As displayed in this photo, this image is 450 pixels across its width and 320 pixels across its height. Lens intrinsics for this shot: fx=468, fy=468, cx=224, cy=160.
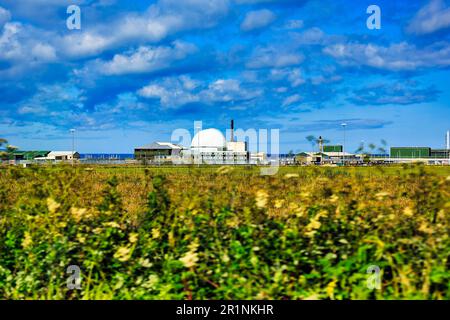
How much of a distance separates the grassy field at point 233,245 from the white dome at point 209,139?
83.7 m

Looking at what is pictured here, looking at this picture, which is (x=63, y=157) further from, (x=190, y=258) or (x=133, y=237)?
(x=190, y=258)

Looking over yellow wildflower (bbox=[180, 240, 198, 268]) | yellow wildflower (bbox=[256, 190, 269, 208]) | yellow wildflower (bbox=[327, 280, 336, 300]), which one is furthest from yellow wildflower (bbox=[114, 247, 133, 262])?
yellow wildflower (bbox=[327, 280, 336, 300])

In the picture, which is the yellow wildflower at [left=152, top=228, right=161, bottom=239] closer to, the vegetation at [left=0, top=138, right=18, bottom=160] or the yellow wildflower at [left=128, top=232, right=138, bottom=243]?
the yellow wildflower at [left=128, top=232, right=138, bottom=243]

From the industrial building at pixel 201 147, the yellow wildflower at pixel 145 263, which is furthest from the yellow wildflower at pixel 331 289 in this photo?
the industrial building at pixel 201 147

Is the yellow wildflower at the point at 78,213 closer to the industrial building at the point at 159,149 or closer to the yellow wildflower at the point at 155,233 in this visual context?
the yellow wildflower at the point at 155,233

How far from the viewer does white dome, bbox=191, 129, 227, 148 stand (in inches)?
3558

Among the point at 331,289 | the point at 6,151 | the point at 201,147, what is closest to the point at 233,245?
the point at 331,289

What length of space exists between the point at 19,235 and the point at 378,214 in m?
4.45

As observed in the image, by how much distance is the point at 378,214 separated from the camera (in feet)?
18.0

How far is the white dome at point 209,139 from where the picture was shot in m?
90.4

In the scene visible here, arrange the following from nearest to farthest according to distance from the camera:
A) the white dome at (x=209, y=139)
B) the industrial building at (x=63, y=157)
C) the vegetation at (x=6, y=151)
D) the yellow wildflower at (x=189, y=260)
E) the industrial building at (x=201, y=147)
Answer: the yellow wildflower at (x=189, y=260) < the vegetation at (x=6, y=151) < the industrial building at (x=63, y=157) < the industrial building at (x=201, y=147) < the white dome at (x=209, y=139)

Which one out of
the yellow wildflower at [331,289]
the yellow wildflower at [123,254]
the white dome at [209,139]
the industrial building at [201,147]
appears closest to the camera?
the yellow wildflower at [331,289]

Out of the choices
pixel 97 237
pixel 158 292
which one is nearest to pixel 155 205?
pixel 97 237

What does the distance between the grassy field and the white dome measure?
275 ft
